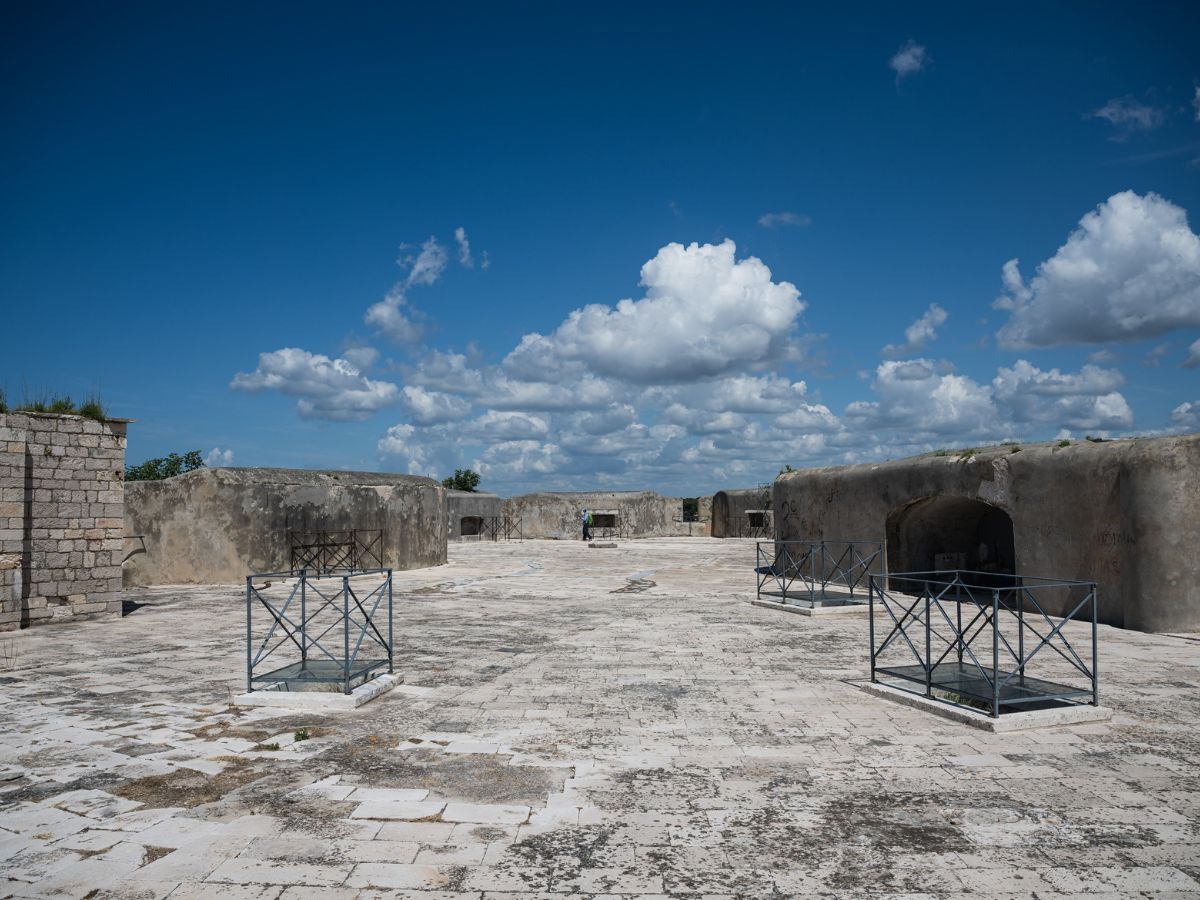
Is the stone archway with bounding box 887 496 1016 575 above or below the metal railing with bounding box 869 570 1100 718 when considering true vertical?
above

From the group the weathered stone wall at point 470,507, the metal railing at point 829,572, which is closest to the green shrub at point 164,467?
the weathered stone wall at point 470,507

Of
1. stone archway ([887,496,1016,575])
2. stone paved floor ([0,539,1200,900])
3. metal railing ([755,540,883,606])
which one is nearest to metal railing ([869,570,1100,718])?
stone paved floor ([0,539,1200,900])

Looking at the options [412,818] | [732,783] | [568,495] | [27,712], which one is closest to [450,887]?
[412,818]

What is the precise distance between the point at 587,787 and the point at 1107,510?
10467 mm

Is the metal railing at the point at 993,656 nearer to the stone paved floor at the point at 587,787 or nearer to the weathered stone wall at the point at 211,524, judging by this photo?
the stone paved floor at the point at 587,787

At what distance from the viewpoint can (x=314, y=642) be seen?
7.84 m

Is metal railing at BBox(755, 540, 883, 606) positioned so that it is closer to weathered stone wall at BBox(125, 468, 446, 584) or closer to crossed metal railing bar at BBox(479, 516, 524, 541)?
weathered stone wall at BBox(125, 468, 446, 584)

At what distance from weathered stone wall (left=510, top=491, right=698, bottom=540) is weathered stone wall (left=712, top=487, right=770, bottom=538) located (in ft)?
11.5

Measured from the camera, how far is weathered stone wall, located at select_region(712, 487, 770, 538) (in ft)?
133


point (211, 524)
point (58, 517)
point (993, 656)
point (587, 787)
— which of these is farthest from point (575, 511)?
point (587, 787)

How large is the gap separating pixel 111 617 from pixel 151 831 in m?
11.1

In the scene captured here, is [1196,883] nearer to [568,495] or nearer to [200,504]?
[200,504]

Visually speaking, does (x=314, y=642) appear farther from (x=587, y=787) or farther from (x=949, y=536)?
(x=949, y=536)

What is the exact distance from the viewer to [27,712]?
24.1ft
